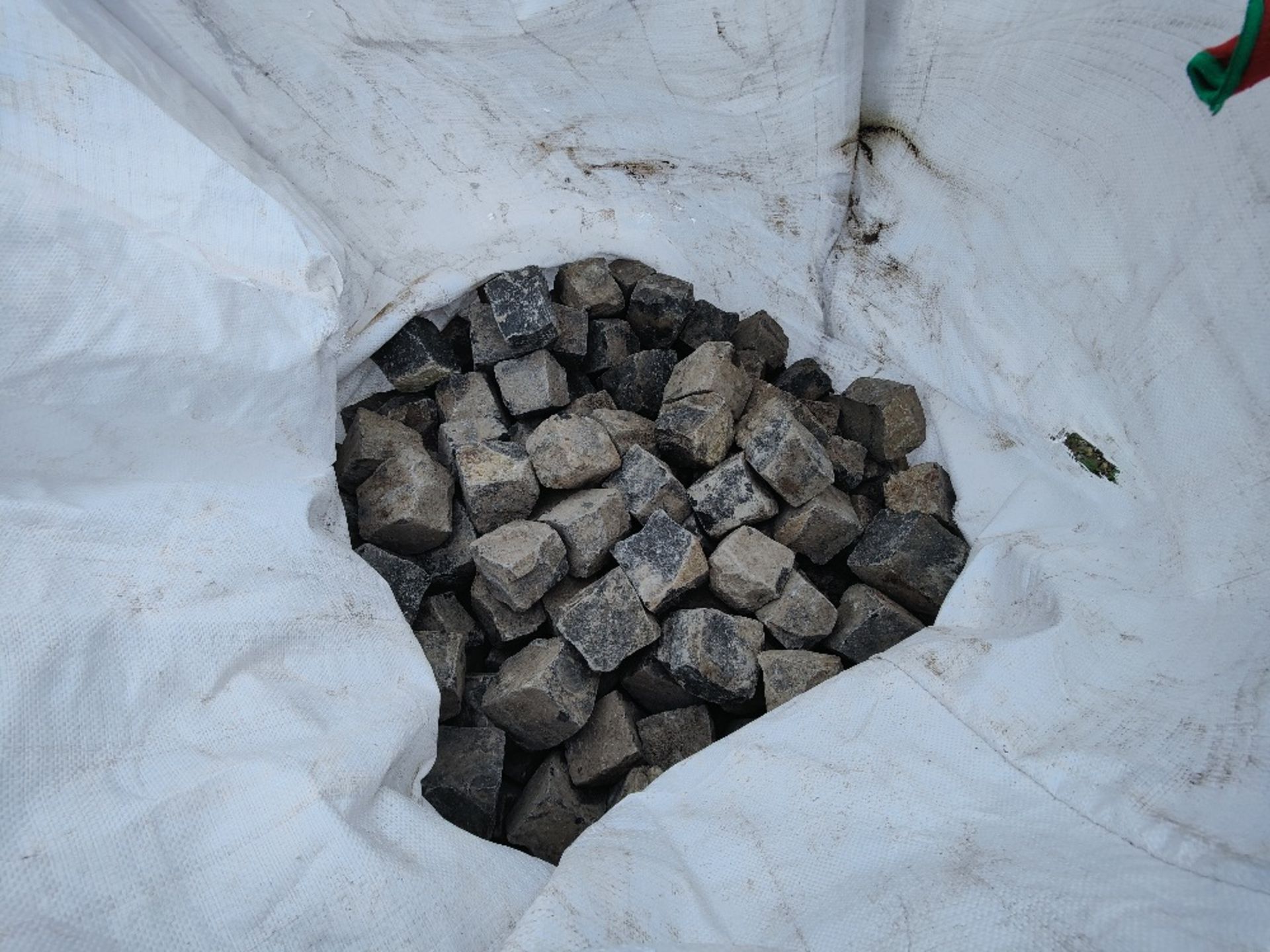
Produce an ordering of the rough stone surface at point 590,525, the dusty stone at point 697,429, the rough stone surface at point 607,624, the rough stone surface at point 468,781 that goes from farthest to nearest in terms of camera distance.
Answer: the dusty stone at point 697,429, the rough stone surface at point 590,525, the rough stone surface at point 607,624, the rough stone surface at point 468,781

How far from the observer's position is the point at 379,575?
79.2 inches

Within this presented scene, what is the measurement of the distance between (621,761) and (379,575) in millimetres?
659

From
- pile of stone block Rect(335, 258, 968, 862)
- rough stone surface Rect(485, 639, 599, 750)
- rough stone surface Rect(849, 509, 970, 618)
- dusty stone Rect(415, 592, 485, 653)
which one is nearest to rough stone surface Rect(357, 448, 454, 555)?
pile of stone block Rect(335, 258, 968, 862)

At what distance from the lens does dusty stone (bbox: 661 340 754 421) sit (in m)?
2.31

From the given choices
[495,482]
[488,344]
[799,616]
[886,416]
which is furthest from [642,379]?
[799,616]

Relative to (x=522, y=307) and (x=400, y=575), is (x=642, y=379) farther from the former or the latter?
(x=400, y=575)

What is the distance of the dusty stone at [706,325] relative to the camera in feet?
8.21

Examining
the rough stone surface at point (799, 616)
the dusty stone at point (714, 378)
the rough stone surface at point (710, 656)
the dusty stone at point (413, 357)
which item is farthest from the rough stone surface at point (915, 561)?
the dusty stone at point (413, 357)

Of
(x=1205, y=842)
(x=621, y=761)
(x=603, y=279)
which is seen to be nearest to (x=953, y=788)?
(x=1205, y=842)

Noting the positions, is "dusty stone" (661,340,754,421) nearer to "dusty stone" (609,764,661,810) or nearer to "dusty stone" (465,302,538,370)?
"dusty stone" (465,302,538,370)

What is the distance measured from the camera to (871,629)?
2076 mm

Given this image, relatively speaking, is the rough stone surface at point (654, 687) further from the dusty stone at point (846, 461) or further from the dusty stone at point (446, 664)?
the dusty stone at point (846, 461)

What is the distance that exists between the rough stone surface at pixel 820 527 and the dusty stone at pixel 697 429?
0.23 meters

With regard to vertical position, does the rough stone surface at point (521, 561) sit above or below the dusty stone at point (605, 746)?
above
